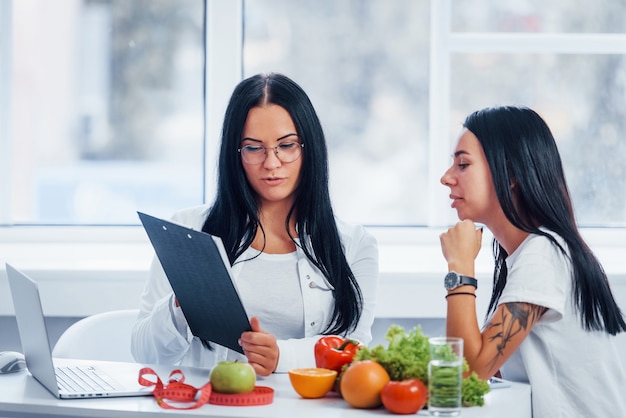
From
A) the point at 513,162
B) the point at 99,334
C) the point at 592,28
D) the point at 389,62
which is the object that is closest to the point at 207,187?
the point at 389,62

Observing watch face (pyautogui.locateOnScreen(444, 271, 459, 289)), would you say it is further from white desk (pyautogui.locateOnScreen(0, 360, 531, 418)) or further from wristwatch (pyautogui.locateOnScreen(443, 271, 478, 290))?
white desk (pyautogui.locateOnScreen(0, 360, 531, 418))

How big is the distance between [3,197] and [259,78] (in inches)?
68.0

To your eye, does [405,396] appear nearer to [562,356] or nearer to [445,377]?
[445,377]

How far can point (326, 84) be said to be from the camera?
3609mm

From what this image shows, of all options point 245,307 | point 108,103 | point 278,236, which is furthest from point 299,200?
point 108,103

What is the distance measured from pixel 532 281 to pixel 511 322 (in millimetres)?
98

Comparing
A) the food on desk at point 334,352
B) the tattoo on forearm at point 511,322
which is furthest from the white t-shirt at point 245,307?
the tattoo on forearm at point 511,322

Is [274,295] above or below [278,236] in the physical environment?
below

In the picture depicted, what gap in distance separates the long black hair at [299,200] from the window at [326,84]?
47.7 inches

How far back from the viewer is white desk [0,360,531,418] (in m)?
1.63

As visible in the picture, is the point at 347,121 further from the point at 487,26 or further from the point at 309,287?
the point at 309,287

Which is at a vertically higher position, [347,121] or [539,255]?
[347,121]

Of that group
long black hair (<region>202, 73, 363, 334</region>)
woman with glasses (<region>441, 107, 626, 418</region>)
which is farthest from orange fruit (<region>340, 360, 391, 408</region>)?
long black hair (<region>202, 73, 363, 334</region>)

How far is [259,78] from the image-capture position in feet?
7.89
